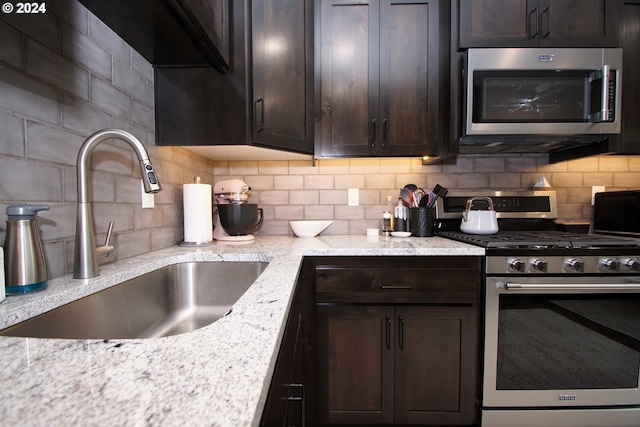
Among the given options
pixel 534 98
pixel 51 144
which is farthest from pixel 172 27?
pixel 534 98

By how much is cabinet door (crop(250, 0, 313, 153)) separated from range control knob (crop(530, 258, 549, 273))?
1.22 metres

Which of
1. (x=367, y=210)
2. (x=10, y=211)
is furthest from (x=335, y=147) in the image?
(x=10, y=211)

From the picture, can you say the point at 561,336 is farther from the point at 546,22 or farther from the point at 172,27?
the point at 172,27

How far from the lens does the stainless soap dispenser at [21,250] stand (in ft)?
1.94

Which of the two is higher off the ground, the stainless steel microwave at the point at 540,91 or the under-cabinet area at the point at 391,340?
the stainless steel microwave at the point at 540,91

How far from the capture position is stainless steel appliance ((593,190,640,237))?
1601mm

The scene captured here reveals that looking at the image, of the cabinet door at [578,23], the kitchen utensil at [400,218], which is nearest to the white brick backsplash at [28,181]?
the kitchen utensil at [400,218]

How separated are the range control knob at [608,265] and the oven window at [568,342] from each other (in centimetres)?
12

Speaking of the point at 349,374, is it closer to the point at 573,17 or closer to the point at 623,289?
the point at 623,289

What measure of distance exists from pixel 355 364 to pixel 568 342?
37.8 inches

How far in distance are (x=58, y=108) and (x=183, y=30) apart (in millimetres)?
466

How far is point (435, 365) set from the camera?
1284 mm

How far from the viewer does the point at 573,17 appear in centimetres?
146

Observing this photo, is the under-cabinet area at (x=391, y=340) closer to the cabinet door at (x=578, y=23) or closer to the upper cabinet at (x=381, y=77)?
the upper cabinet at (x=381, y=77)
